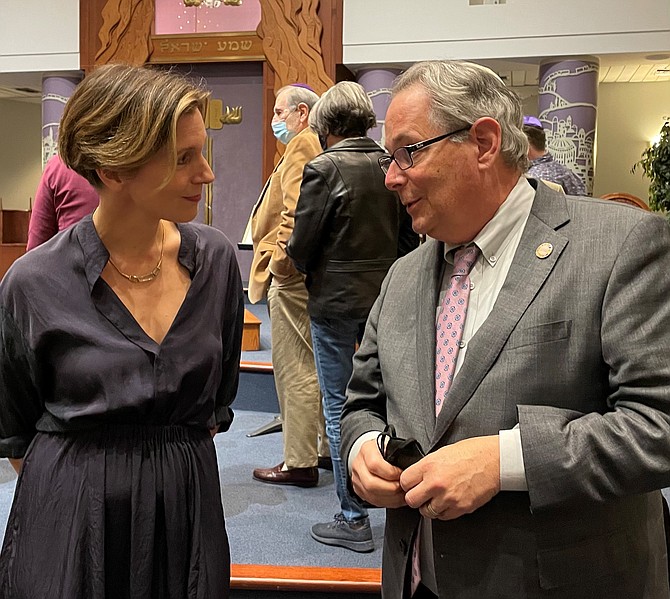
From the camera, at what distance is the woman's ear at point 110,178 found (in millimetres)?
1384

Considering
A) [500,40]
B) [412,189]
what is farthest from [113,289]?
[500,40]

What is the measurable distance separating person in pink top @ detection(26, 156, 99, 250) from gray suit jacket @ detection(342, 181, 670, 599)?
1.82 m

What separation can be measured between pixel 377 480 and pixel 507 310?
1.08ft

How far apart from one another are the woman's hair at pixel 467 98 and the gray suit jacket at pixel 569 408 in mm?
104

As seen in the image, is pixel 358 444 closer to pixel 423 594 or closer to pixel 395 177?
pixel 423 594

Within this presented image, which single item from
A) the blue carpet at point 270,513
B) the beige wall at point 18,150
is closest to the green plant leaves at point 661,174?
the blue carpet at point 270,513

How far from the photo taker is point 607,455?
3.47 ft

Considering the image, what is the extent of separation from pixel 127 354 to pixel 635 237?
2.83 ft

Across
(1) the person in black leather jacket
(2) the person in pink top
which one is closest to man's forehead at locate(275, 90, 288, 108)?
(1) the person in black leather jacket

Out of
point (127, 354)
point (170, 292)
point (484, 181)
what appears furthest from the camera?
point (170, 292)

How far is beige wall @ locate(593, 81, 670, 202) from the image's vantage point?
38.0ft

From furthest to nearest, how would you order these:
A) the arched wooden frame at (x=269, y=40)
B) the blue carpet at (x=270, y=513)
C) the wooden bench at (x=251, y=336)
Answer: the arched wooden frame at (x=269, y=40)
the wooden bench at (x=251, y=336)
the blue carpet at (x=270, y=513)

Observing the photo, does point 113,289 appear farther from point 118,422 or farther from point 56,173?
point 56,173

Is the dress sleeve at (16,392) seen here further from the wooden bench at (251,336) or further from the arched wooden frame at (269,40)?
the arched wooden frame at (269,40)
